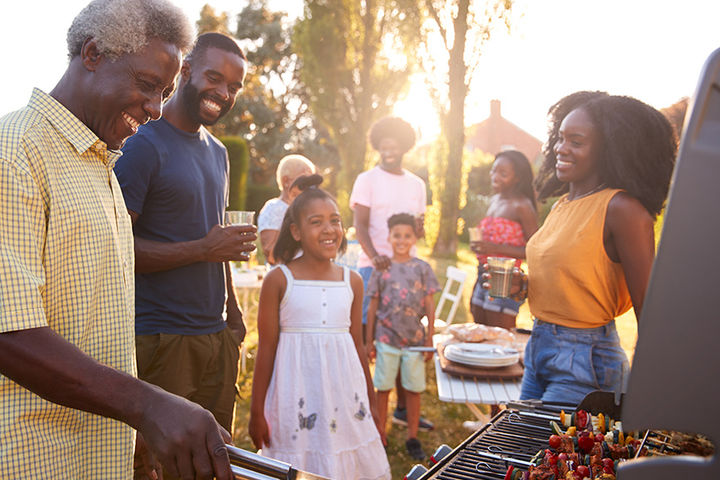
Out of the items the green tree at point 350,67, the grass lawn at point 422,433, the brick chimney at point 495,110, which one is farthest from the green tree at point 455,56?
the brick chimney at point 495,110

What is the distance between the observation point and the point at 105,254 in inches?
56.2

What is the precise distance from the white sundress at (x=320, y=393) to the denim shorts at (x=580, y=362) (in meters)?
1.08

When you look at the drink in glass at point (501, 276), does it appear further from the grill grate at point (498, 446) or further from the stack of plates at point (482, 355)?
the grill grate at point (498, 446)

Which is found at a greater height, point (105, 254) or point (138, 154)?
point (138, 154)

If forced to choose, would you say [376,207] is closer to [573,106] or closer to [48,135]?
[573,106]

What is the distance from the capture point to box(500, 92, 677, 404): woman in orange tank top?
85.1 inches

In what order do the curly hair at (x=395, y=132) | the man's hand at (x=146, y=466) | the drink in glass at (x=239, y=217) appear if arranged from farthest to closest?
1. the curly hair at (x=395, y=132)
2. the drink in glass at (x=239, y=217)
3. the man's hand at (x=146, y=466)

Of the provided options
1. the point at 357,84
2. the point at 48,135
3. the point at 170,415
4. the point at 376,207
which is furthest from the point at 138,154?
the point at 357,84

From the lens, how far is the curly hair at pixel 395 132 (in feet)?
16.2

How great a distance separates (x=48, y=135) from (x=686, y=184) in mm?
1351

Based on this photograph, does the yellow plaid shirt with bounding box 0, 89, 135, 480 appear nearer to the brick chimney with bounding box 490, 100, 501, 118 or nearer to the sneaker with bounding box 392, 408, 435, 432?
the sneaker with bounding box 392, 408, 435, 432

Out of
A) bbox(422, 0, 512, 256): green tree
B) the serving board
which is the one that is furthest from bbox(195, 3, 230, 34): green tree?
the serving board

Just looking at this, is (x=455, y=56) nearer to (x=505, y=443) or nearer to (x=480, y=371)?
(x=480, y=371)

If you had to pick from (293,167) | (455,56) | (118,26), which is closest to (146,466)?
(118,26)
